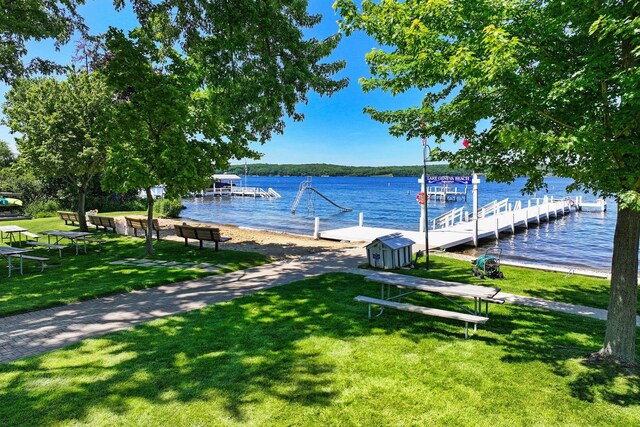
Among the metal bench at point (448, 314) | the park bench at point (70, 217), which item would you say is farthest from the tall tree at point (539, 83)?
the park bench at point (70, 217)

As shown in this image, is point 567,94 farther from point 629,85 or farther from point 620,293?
point 620,293

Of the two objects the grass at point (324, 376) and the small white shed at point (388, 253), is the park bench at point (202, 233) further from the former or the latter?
the grass at point (324, 376)

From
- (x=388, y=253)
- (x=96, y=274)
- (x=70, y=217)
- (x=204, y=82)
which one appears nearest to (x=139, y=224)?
(x=70, y=217)

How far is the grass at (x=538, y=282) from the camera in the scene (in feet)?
27.3

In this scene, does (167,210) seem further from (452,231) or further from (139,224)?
(452,231)

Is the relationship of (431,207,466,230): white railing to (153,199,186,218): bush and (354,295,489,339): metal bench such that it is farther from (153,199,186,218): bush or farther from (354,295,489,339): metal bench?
→ (153,199,186,218): bush

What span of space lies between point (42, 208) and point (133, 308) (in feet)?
85.9

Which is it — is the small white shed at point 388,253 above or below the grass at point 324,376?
above

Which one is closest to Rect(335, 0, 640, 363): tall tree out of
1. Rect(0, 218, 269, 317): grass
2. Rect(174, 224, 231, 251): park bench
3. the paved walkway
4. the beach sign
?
the paved walkway

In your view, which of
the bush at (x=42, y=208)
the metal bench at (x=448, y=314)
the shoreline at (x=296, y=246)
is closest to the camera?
the metal bench at (x=448, y=314)

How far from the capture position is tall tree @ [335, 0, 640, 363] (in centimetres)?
361

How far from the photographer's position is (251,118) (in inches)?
352

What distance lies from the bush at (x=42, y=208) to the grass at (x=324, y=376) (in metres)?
26.0

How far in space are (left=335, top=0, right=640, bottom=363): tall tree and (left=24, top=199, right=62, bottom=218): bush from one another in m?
28.8
